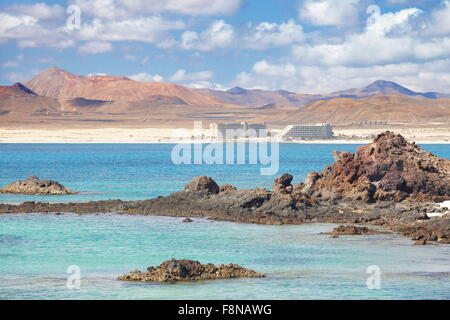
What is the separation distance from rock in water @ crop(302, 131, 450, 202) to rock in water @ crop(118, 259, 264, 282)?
1346 centimetres

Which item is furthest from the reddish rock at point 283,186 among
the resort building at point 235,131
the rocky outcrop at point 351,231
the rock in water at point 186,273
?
the resort building at point 235,131

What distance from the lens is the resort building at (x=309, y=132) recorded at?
169 meters

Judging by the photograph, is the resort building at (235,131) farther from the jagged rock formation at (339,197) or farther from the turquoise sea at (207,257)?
the turquoise sea at (207,257)

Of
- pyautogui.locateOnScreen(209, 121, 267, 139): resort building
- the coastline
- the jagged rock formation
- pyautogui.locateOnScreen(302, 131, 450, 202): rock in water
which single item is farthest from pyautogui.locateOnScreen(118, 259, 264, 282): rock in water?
pyautogui.locateOnScreen(209, 121, 267, 139): resort building

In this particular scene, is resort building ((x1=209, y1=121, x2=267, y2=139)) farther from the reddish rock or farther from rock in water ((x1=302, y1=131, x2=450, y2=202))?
the reddish rock

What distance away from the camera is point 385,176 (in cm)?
3088

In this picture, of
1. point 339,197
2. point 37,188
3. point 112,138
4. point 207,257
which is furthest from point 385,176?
point 112,138

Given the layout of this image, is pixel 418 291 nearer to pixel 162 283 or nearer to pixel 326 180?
pixel 162 283

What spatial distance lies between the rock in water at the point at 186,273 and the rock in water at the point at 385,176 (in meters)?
13.5

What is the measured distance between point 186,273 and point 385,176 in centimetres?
1536

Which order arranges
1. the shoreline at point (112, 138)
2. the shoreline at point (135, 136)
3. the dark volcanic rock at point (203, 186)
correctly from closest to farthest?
the dark volcanic rock at point (203, 186) → the shoreline at point (112, 138) → the shoreline at point (135, 136)

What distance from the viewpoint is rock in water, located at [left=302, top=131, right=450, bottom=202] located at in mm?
30406

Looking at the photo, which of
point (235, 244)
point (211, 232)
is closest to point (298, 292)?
point (235, 244)

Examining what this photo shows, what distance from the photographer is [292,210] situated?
28.3 m
